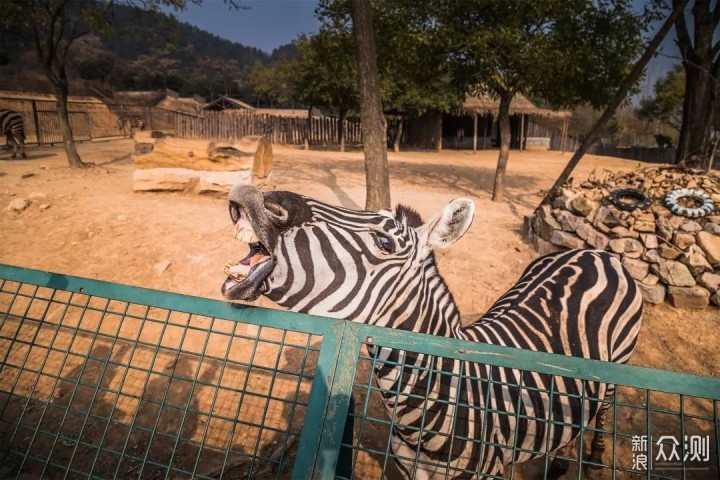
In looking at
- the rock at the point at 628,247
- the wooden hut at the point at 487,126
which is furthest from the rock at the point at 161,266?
the wooden hut at the point at 487,126

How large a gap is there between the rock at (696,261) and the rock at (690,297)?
0.78 feet

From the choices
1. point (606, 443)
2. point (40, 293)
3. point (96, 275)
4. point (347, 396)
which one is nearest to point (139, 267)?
point (96, 275)

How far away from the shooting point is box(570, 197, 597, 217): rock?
6039 mm

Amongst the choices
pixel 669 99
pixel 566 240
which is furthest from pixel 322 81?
pixel 669 99

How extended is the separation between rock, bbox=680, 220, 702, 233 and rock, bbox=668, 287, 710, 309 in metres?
0.79

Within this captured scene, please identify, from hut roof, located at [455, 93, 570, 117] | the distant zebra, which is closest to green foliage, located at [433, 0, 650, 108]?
hut roof, located at [455, 93, 570, 117]

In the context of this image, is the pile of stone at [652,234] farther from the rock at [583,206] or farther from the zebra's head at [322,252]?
the zebra's head at [322,252]

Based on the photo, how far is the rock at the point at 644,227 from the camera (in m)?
5.57

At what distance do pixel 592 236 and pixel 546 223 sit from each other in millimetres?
781

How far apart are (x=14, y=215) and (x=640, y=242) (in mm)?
9531

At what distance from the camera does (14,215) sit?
6.66 meters

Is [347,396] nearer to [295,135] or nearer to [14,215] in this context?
[14,215]

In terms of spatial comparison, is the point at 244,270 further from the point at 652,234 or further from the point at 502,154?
the point at 502,154

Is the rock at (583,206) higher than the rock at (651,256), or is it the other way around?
the rock at (583,206)
